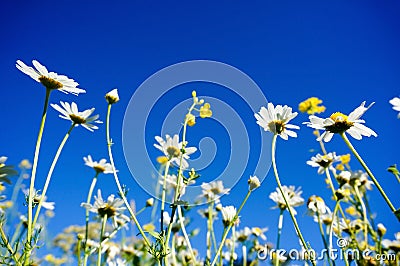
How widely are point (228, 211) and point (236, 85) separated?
50cm

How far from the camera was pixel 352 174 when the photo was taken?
1702mm

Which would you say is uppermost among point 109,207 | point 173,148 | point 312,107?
point 312,107

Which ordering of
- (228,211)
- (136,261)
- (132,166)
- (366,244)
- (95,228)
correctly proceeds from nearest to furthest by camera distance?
(132,166)
(228,211)
(366,244)
(136,261)
(95,228)

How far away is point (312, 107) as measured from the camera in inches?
85.3

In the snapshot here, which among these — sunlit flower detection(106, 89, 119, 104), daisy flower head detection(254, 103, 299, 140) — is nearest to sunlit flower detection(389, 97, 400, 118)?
daisy flower head detection(254, 103, 299, 140)

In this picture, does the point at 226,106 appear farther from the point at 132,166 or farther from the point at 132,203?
the point at 132,203

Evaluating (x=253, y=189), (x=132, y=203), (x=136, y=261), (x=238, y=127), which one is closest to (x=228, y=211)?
(x=253, y=189)

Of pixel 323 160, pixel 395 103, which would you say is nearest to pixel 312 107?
pixel 323 160

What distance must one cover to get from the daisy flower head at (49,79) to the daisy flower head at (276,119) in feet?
2.12

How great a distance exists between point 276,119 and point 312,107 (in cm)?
95

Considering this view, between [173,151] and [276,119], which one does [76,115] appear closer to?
[173,151]

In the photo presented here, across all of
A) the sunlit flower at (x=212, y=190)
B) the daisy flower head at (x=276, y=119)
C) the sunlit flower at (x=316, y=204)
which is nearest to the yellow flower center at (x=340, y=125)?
the daisy flower head at (x=276, y=119)

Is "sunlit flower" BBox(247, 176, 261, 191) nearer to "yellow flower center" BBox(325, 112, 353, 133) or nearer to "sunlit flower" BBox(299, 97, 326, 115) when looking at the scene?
"yellow flower center" BBox(325, 112, 353, 133)

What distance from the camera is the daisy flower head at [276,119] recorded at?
4.24 feet
